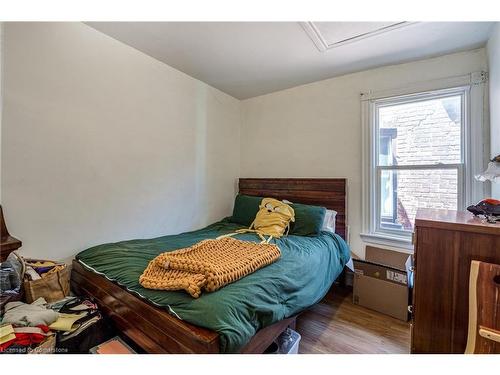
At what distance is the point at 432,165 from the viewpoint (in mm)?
2215

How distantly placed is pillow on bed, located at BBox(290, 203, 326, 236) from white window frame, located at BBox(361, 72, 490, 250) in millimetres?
551

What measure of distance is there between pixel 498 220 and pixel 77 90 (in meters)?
2.79

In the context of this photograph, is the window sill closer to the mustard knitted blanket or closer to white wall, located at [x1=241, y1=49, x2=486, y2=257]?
white wall, located at [x1=241, y1=49, x2=486, y2=257]

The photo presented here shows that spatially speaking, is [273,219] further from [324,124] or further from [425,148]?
[425,148]

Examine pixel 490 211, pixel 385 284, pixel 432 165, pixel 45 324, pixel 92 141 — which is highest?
pixel 92 141

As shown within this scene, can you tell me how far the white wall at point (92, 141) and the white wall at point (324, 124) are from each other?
87 centimetres

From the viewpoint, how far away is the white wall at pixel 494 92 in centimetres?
167

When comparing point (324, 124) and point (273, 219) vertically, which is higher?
point (324, 124)

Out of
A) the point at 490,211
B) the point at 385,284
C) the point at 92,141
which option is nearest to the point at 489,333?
the point at 490,211

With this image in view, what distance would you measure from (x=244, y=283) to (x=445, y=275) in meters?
0.97

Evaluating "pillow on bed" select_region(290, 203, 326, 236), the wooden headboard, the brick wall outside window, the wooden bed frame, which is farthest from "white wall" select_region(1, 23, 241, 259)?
the brick wall outside window

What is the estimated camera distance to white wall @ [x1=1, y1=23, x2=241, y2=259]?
1571 millimetres

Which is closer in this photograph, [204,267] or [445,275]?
[445,275]
